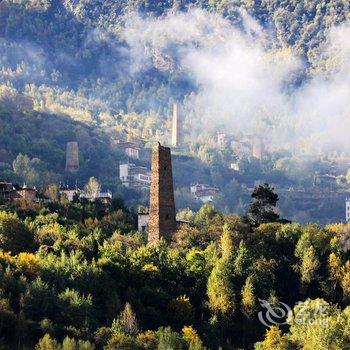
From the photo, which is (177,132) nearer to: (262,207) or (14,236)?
(262,207)

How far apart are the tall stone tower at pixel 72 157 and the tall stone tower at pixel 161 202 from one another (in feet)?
202

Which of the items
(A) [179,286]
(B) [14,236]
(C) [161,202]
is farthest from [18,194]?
(A) [179,286]

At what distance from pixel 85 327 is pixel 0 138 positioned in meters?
82.7

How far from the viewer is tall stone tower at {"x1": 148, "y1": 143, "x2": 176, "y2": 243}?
224 feet

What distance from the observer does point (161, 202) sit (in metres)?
68.5

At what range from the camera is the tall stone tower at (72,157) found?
132000 millimetres

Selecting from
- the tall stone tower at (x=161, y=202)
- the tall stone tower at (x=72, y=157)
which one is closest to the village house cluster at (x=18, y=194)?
A: the tall stone tower at (x=161, y=202)

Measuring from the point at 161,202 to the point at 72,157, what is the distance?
223 feet

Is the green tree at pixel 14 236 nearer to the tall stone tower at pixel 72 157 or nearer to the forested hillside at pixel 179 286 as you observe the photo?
the forested hillside at pixel 179 286

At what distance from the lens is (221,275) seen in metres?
59.5

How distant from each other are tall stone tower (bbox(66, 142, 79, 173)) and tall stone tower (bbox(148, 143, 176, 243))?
61461 millimetres

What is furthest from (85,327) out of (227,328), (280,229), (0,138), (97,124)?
(97,124)

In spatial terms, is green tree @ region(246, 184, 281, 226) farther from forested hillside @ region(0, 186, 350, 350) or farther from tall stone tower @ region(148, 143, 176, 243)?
tall stone tower @ region(148, 143, 176, 243)

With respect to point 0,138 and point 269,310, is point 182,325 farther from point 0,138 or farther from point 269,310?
point 0,138
